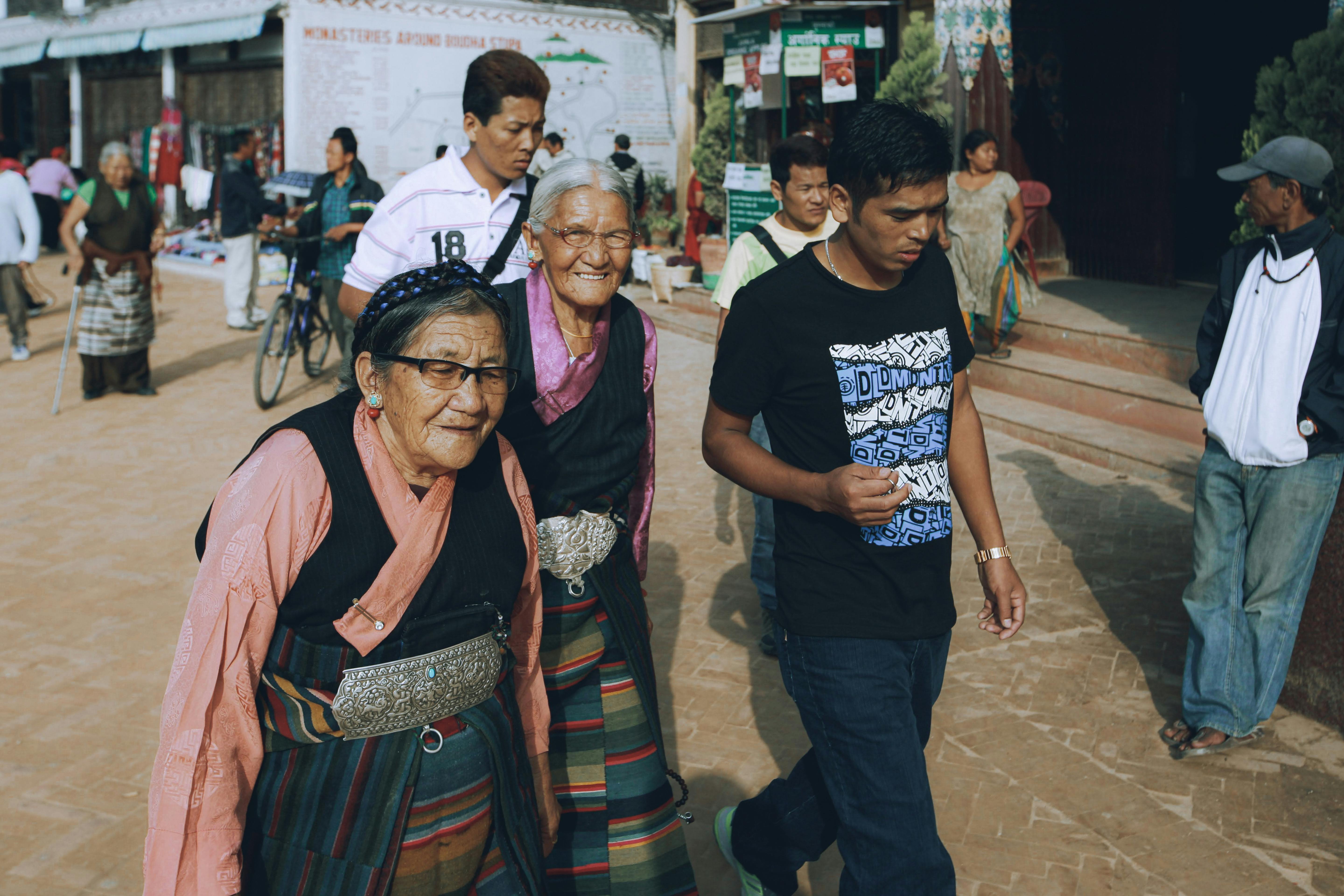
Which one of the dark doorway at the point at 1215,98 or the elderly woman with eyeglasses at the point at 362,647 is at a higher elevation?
the dark doorway at the point at 1215,98

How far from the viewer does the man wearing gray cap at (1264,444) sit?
3896mm

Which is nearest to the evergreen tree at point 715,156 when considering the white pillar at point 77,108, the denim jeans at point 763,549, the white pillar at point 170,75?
the white pillar at point 170,75

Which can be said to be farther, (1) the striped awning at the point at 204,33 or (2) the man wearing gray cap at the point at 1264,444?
(1) the striped awning at the point at 204,33

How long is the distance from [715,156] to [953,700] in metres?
13.3

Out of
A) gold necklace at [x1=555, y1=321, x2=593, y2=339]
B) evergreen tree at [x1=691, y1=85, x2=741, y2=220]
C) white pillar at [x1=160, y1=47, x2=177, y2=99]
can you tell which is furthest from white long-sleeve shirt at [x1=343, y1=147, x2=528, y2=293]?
white pillar at [x1=160, y1=47, x2=177, y2=99]

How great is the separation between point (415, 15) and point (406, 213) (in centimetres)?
1811

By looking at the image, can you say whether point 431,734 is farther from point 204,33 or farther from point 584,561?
point 204,33

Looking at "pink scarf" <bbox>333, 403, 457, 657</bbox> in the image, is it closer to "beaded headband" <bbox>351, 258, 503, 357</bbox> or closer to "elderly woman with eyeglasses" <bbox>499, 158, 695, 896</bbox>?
"beaded headband" <bbox>351, 258, 503, 357</bbox>

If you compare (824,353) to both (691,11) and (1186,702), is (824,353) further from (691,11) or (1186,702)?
(691,11)

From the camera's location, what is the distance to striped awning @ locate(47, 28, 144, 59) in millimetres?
22375

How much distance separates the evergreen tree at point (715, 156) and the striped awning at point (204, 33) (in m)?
7.95

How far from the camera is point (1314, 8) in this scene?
38.9ft

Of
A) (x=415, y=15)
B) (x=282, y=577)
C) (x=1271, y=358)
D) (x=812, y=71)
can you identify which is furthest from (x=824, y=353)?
(x=415, y=15)

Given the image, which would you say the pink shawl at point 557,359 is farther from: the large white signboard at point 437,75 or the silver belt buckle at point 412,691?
the large white signboard at point 437,75
